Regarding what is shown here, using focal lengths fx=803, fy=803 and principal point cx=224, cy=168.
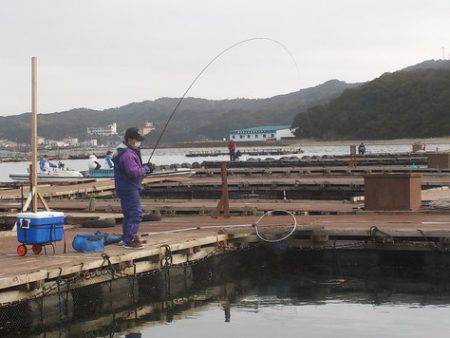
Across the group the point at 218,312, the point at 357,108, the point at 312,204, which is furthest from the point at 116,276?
the point at 357,108

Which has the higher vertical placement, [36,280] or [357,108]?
[357,108]

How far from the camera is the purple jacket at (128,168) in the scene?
12281mm

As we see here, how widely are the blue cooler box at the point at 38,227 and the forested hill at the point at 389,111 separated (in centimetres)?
12494

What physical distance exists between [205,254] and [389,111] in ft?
444

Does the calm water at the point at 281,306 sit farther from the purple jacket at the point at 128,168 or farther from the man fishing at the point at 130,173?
the purple jacket at the point at 128,168

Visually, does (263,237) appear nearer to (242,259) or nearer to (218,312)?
(242,259)

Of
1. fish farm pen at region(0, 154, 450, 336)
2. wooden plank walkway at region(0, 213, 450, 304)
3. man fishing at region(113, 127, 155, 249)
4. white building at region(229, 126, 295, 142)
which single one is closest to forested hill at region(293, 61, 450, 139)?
white building at region(229, 126, 295, 142)

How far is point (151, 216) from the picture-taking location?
18016 mm

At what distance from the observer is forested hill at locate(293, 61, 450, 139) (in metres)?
137

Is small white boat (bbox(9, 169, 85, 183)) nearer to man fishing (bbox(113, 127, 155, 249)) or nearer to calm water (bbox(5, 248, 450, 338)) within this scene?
calm water (bbox(5, 248, 450, 338))

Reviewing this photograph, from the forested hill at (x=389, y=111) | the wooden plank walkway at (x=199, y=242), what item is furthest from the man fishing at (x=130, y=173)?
the forested hill at (x=389, y=111)

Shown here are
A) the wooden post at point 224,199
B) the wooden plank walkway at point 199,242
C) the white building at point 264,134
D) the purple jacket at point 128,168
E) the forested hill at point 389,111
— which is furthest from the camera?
the white building at point 264,134

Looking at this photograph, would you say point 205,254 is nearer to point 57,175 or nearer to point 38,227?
point 38,227

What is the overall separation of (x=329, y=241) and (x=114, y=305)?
185 inches
